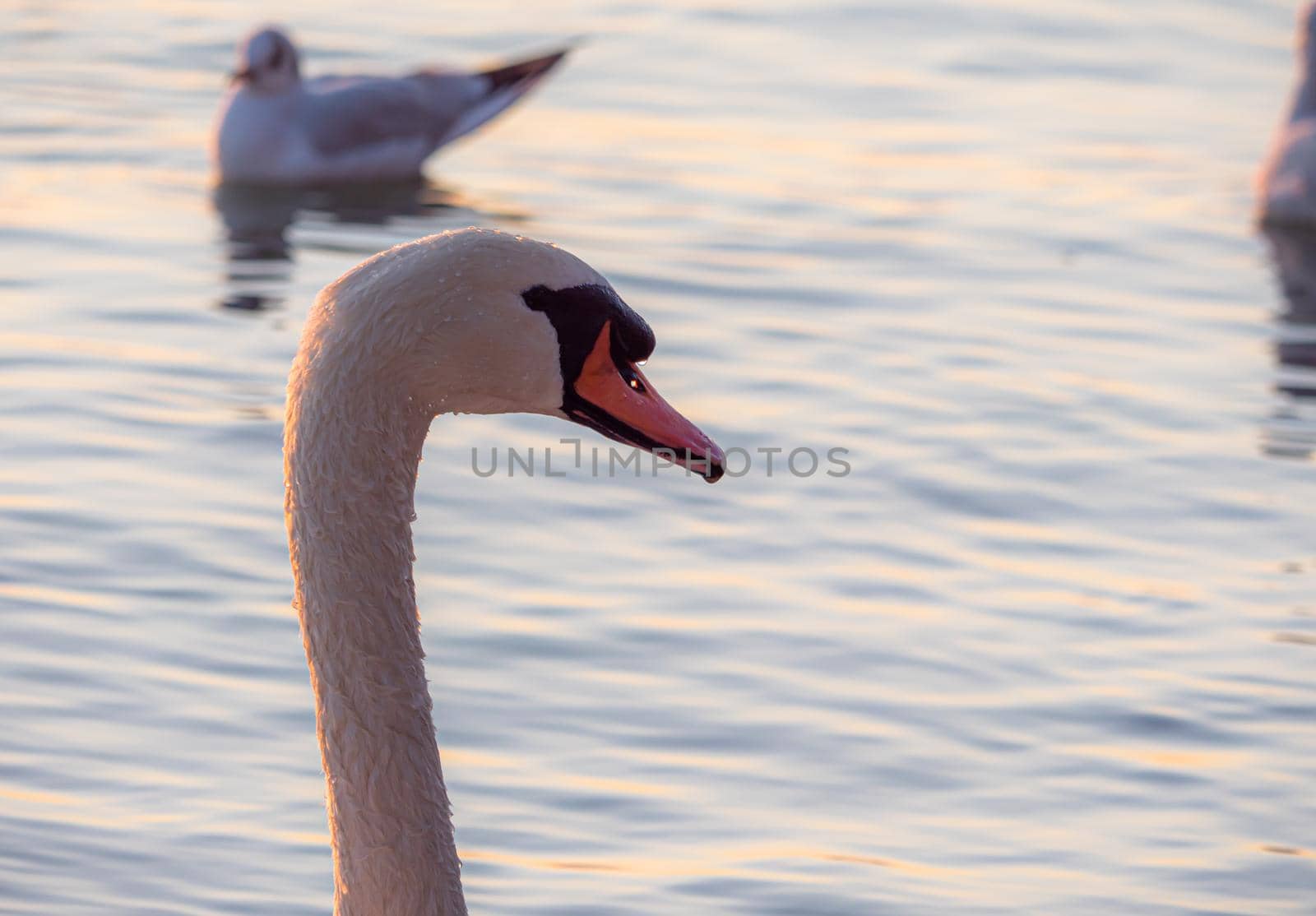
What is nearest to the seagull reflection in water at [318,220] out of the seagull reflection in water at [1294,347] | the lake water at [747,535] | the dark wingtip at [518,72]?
the lake water at [747,535]

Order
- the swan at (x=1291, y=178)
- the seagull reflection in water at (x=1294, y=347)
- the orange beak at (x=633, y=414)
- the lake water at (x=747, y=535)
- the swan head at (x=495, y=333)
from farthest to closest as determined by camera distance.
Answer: the swan at (x=1291, y=178), the seagull reflection in water at (x=1294, y=347), the lake water at (x=747, y=535), the orange beak at (x=633, y=414), the swan head at (x=495, y=333)

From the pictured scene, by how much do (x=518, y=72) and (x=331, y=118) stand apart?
135cm

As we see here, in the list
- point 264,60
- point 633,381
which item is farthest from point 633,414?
point 264,60

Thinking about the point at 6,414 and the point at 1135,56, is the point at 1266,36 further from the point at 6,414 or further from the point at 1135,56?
the point at 6,414

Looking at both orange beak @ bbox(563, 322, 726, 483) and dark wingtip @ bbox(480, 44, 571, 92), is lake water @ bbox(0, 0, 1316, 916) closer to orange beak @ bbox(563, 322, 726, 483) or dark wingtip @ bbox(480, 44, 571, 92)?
dark wingtip @ bbox(480, 44, 571, 92)

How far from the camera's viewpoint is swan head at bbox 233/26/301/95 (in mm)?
12156

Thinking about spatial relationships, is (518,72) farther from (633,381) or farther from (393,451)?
(393,451)

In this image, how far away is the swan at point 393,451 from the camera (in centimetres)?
342

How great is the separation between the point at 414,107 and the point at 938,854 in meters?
7.88

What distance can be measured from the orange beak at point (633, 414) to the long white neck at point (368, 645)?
28 cm

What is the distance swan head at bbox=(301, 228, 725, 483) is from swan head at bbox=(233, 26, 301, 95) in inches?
352

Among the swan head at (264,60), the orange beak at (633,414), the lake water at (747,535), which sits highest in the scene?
the orange beak at (633,414)

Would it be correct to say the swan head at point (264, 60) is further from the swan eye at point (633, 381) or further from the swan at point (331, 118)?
the swan eye at point (633, 381)

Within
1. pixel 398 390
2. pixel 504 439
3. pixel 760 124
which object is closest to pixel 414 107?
pixel 760 124
